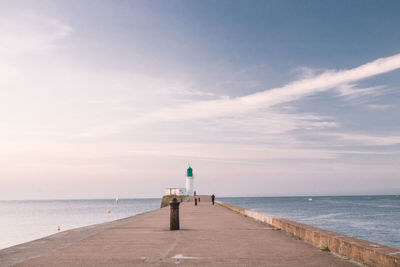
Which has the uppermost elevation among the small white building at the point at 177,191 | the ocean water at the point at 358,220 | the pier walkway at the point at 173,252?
the small white building at the point at 177,191

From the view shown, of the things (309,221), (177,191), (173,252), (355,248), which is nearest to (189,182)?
(177,191)

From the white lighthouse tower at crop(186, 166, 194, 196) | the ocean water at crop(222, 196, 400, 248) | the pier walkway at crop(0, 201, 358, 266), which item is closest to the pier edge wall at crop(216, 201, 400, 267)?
the pier walkway at crop(0, 201, 358, 266)

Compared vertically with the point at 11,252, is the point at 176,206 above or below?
above

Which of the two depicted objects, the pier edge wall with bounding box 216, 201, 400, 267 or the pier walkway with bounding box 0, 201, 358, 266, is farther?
A: the pier walkway with bounding box 0, 201, 358, 266

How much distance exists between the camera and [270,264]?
21.8 ft

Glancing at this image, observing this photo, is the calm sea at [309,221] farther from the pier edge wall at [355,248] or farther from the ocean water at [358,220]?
the pier edge wall at [355,248]

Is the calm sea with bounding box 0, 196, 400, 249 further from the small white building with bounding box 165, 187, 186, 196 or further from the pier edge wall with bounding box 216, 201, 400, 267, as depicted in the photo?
the pier edge wall with bounding box 216, 201, 400, 267

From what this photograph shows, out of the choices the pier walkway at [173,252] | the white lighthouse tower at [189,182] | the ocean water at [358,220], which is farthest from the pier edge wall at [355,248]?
the white lighthouse tower at [189,182]

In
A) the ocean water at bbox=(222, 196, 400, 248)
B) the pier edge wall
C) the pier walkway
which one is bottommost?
the ocean water at bbox=(222, 196, 400, 248)

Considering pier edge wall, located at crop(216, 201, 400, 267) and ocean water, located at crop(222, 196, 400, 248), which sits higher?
pier edge wall, located at crop(216, 201, 400, 267)

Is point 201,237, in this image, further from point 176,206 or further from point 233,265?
point 233,265

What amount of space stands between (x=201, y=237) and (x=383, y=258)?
18.9 ft

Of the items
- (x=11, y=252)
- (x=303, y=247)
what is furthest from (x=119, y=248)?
(x=303, y=247)

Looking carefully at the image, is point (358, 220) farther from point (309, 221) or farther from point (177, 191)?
point (177, 191)
